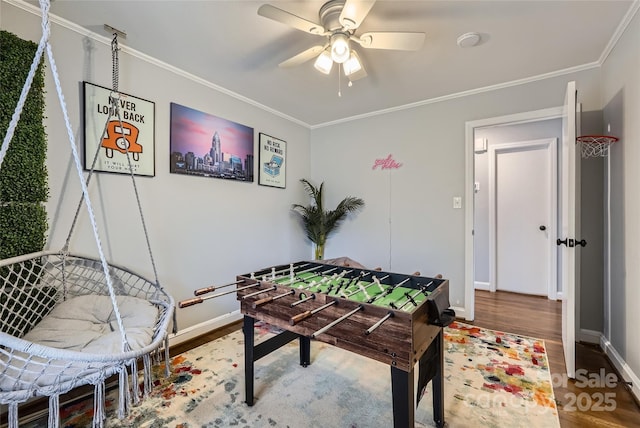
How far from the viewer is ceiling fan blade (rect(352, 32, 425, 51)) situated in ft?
5.46

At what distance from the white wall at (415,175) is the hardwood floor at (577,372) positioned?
56cm

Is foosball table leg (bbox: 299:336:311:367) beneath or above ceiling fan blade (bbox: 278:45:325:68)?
beneath

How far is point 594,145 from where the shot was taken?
89.4 inches

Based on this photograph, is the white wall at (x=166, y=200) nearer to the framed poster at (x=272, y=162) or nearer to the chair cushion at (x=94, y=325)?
the framed poster at (x=272, y=162)

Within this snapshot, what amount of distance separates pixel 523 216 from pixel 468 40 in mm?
3035

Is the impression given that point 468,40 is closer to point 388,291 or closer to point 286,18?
point 286,18

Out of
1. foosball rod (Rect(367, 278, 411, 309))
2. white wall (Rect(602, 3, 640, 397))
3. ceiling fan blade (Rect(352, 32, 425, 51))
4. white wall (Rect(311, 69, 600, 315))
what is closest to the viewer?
foosball rod (Rect(367, 278, 411, 309))

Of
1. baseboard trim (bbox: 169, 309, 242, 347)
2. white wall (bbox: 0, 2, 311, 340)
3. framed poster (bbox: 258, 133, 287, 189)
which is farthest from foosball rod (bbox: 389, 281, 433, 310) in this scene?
framed poster (bbox: 258, 133, 287, 189)

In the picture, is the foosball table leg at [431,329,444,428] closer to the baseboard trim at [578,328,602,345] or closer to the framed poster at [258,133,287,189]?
the baseboard trim at [578,328,602,345]

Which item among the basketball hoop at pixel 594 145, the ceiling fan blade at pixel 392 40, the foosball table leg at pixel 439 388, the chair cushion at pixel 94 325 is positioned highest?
the ceiling fan blade at pixel 392 40

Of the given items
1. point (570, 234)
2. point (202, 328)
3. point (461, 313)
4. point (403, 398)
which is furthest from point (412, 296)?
point (202, 328)

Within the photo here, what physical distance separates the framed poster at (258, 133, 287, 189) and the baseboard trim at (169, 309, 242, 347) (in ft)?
5.01

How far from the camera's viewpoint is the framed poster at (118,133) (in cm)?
201

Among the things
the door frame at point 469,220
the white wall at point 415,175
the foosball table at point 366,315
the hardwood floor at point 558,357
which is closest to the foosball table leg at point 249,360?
the foosball table at point 366,315
